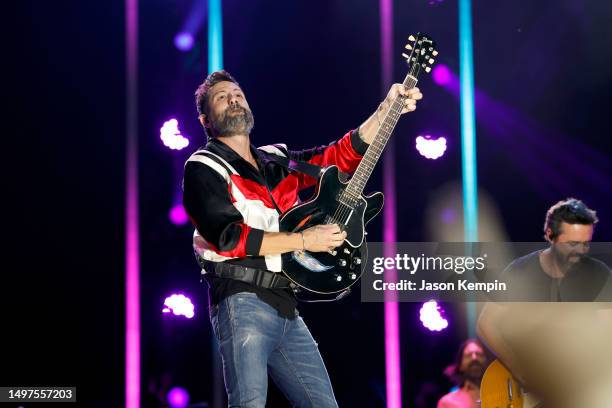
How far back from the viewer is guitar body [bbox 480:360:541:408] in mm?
4074

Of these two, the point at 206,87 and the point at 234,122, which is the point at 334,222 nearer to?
the point at 234,122

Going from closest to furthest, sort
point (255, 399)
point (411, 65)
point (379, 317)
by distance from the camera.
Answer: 1. point (255, 399)
2. point (411, 65)
3. point (379, 317)

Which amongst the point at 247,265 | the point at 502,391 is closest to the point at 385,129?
the point at 247,265

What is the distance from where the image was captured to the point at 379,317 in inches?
201

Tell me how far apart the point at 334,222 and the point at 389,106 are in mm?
595

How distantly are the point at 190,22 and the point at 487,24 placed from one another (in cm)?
202

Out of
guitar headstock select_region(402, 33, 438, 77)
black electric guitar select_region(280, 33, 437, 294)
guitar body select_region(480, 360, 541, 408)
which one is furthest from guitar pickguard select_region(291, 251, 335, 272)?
guitar body select_region(480, 360, 541, 408)

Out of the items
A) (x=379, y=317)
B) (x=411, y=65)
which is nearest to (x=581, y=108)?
(x=379, y=317)

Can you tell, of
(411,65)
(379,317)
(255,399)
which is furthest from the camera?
(379,317)

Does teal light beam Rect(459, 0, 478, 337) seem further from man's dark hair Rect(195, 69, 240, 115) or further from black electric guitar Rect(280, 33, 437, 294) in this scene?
man's dark hair Rect(195, 69, 240, 115)

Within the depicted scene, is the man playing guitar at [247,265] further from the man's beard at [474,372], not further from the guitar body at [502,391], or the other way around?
the man's beard at [474,372]

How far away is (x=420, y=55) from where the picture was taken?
3.26 metres

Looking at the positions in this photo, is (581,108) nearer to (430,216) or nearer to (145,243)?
(430,216)

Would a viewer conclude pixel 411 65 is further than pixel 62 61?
No
